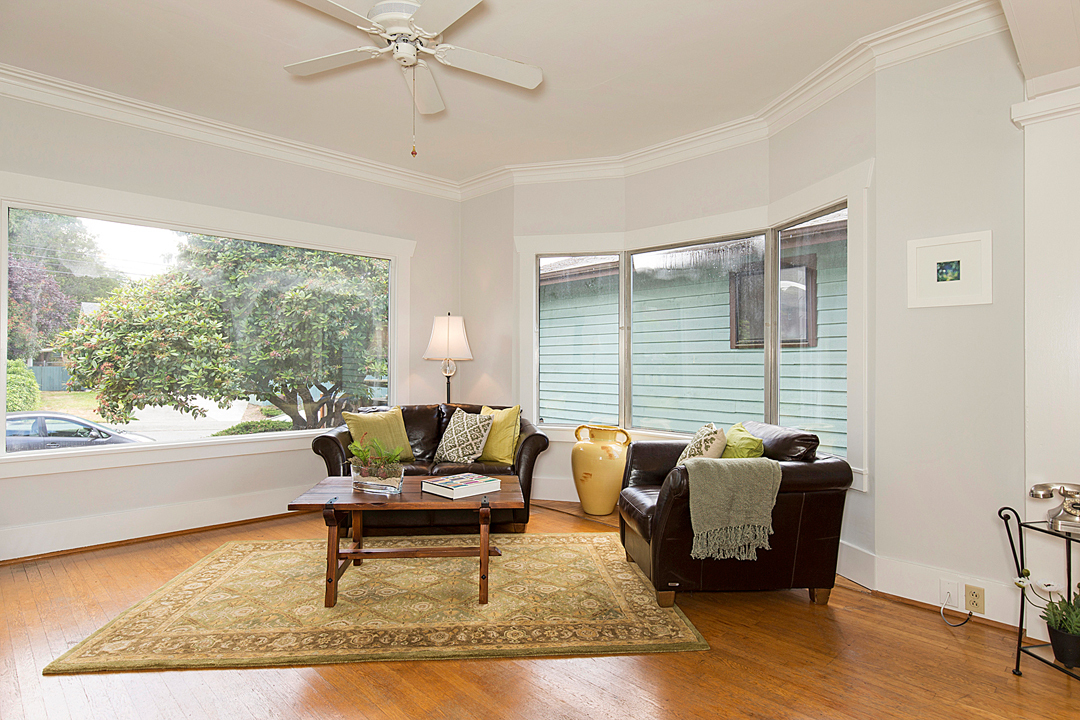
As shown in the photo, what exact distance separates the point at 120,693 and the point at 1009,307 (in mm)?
4019

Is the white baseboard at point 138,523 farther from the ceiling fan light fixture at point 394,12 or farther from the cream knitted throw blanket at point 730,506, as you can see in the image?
the ceiling fan light fixture at point 394,12

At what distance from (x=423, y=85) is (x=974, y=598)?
365 cm

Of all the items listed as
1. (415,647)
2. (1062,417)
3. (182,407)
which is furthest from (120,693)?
(1062,417)

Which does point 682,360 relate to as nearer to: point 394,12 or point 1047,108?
point 1047,108

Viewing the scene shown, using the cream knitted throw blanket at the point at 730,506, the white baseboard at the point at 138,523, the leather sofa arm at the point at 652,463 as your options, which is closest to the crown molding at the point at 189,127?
the white baseboard at the point at 138,523

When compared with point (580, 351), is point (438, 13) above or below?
above

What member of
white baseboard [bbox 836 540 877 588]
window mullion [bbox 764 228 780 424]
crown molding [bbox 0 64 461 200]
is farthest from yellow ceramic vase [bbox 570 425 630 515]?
crown molding [bbox 0 64 461 200]

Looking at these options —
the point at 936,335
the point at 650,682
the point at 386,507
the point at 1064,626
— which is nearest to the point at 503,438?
the point at 386,507

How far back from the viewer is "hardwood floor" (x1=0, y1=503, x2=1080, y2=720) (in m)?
2.06

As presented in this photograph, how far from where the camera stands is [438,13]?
91.4 inches

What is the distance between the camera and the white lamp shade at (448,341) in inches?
205

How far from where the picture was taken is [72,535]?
3.77m

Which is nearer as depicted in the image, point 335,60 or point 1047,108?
point 1047,108

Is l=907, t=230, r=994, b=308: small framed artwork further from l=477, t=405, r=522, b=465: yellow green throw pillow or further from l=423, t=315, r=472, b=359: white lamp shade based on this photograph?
l=423, t=315, r=472, b=359: white lamp shade
